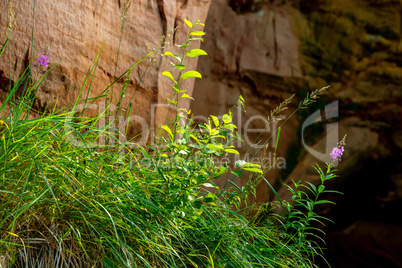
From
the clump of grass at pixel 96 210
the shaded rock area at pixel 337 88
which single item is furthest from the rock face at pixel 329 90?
the clump of grass at pixel 96 210

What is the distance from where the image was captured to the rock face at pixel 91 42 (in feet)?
7.57

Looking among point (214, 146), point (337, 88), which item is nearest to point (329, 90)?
point (337, 88)

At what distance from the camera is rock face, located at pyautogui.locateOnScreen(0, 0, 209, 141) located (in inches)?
90.8

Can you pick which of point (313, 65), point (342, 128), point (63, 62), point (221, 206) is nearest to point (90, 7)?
point (63, 62)

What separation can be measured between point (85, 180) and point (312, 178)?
2779mm

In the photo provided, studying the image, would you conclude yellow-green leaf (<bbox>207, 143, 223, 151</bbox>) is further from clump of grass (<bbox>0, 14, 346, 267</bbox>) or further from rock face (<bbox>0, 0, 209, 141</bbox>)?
rock face (<bbox>0, 0, 209, 141</bbox>)

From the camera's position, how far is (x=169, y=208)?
1735 millimetres

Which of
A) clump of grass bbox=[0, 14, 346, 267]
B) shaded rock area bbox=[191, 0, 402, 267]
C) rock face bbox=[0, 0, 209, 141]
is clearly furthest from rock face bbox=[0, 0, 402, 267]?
clump of grass bbox=[0, 14, 346, 267]

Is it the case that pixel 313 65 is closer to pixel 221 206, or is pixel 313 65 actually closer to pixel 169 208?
pixel 221 206

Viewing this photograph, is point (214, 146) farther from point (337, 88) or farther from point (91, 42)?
point (337, 88)

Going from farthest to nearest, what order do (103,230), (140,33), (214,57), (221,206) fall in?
(214,57) → (140,33) → (221,206) → (103,230)

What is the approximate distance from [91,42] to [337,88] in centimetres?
247

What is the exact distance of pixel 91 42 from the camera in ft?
8.57

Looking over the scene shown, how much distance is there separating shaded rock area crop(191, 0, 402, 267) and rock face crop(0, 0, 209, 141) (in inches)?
36.6
